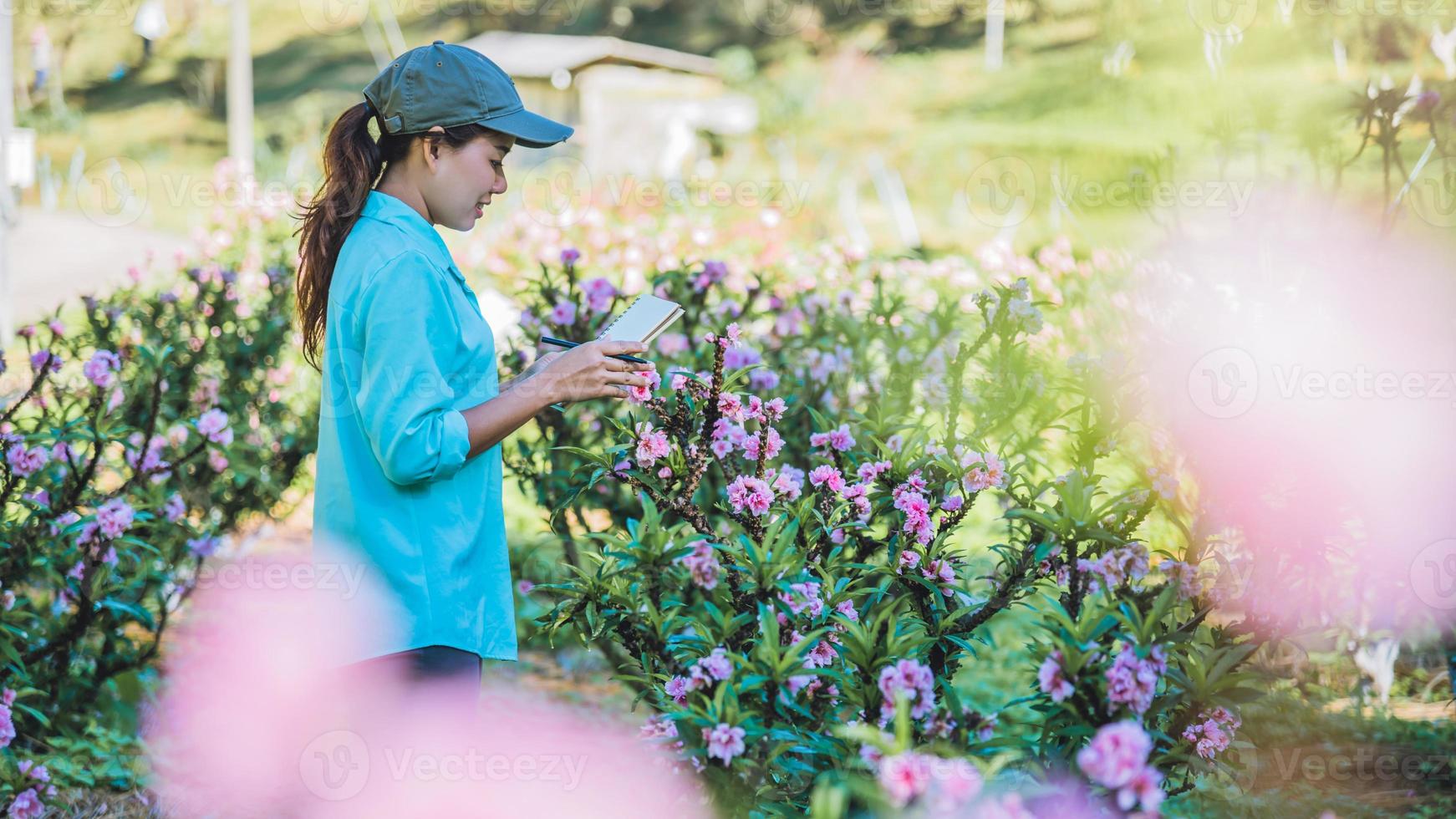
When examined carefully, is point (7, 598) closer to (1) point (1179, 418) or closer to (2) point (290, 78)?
(1) point (1179, 418)

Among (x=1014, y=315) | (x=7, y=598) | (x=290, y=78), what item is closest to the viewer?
(x=1014, y=315)

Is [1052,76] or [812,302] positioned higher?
[1052,76]

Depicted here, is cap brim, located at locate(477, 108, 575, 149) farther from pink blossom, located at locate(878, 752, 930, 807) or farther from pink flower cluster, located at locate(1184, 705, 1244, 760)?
pink flower cluster, located at locate(1184, 705, 1244, 760)

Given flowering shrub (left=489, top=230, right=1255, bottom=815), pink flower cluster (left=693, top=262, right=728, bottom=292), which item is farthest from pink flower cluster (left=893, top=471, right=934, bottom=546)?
pink flower cluster (left=693, top=262, right=728, bottom=292)

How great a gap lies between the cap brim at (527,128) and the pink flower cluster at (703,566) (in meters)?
0.67

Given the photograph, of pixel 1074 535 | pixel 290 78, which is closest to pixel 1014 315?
pixel 1074 535

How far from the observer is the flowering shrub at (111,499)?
292 centimetres

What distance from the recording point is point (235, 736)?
358cm

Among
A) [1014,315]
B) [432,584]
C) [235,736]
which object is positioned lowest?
[235,736]

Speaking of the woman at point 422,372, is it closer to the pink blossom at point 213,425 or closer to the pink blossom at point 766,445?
the pink blossom at point 766,445

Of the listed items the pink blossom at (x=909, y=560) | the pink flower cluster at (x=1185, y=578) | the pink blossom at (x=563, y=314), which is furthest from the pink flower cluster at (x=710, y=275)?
the pink flower cluster at (x=1185, y=578)

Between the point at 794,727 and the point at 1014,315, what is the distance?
36.6 inches

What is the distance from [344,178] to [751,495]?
829mm

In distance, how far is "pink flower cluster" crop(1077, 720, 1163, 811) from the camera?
124cm
